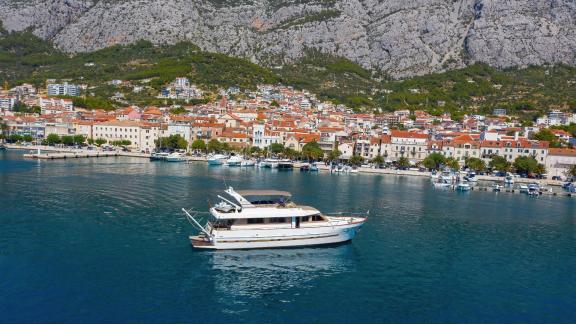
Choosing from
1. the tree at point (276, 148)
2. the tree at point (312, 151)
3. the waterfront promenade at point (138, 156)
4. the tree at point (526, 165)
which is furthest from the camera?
the tree at point (276, 148)

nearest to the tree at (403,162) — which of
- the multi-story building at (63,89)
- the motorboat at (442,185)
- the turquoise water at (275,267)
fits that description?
the motorboat at (442,185)

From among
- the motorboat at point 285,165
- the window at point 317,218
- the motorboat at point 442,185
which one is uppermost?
the motorboat at point 285,165

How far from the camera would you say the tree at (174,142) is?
95.4 m

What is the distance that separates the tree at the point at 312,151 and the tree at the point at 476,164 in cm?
2462

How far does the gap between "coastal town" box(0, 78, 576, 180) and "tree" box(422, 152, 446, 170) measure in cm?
205

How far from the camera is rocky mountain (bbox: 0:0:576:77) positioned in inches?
6314

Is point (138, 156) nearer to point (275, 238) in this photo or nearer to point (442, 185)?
point (442, 185)

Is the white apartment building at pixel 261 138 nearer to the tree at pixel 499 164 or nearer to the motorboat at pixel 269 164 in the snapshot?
the motorboat at pixel 269 164

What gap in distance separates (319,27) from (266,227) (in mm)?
Result: 152960

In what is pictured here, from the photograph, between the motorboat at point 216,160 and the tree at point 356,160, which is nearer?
the motorboat at point 216,160

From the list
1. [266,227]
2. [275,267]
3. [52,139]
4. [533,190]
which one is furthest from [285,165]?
[275,267]

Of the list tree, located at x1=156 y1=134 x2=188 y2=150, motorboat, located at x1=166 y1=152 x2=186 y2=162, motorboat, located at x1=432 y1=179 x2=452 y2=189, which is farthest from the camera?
tree, located at x1=156 y1=134 x2=188 y2=150

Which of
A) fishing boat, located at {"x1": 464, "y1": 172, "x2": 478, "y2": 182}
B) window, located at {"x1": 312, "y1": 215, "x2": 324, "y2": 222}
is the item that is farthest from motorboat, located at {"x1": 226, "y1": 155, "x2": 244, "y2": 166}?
window, located at {"x1": 312, "y1": 215, "x2": 324, "y2": 222}

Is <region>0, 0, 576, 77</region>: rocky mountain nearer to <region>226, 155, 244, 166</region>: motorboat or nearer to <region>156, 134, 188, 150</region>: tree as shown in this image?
<region>156, 134, 188, 150</region>: tree
